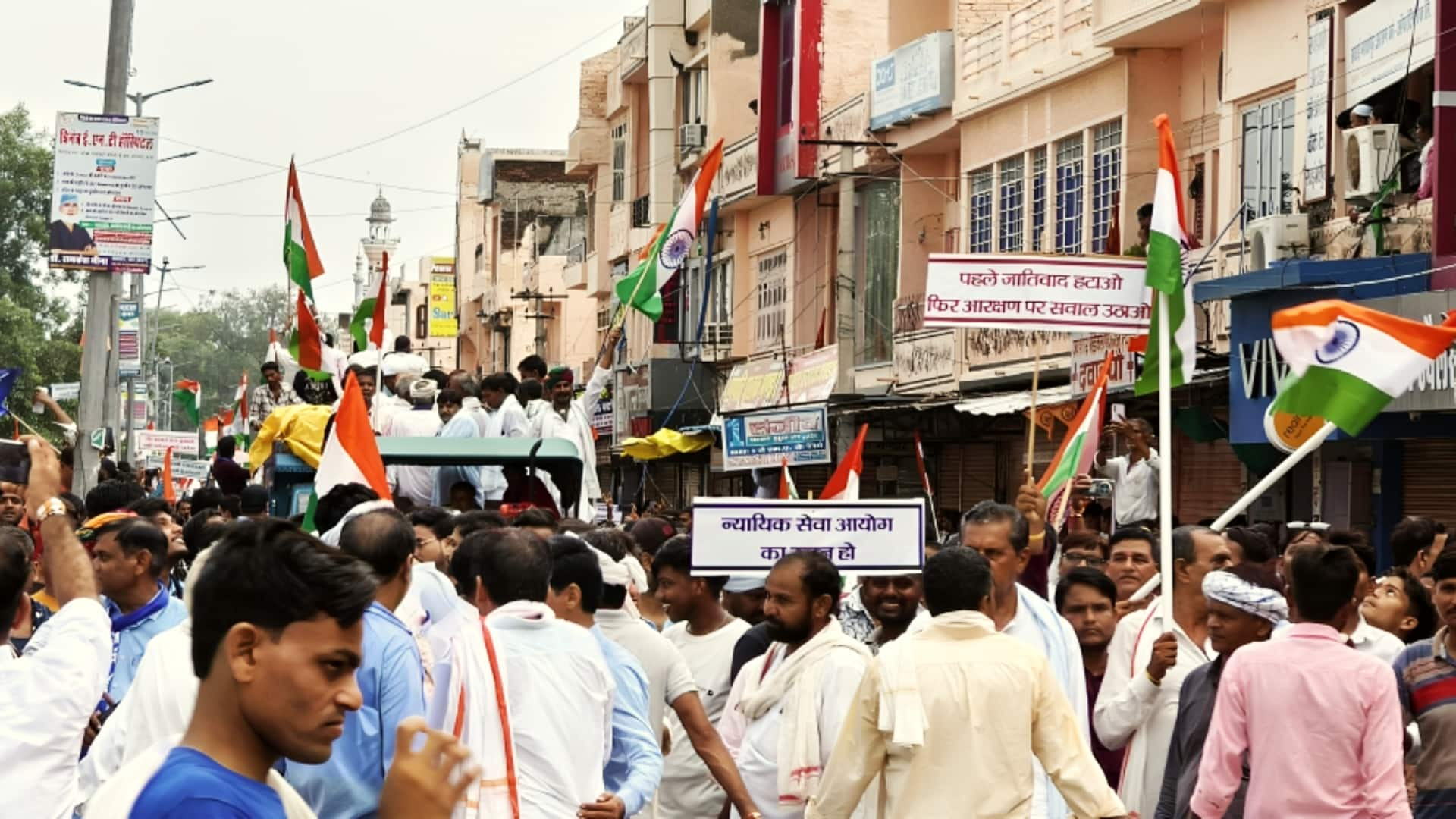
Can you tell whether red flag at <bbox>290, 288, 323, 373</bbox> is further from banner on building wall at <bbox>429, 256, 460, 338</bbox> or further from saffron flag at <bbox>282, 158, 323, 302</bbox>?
banner on building wall at <bbox>429, 256, 460, 338</bbox>

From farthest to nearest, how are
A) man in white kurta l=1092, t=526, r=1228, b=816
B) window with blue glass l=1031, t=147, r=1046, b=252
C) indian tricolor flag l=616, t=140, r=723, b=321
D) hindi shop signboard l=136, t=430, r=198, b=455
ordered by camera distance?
hindi shop signboard l=136, t=430, r=198, b=455 < window with blue glass l=1031, t=147, r=1046, b=252 < indian tricolor flag l=616, t=140, r=723, b=321 < man in white kurta l=1092, t=526, r=1228, b=816

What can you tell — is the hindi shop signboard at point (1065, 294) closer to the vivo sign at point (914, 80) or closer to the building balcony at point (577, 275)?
the vivo sign at point (914, 80)

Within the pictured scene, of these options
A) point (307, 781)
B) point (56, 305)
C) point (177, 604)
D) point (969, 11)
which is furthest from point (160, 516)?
point (56, 305)

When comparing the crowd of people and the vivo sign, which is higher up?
the vivo sign

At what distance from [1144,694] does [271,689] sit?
511 centimetres

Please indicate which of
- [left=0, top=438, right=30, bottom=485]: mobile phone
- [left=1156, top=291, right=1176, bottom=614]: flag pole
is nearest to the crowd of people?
[left=1156, top=291, right=1176, bottom=614]: flag pole

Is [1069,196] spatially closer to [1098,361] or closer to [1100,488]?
[1098,361]

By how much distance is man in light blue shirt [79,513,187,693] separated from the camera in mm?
8320

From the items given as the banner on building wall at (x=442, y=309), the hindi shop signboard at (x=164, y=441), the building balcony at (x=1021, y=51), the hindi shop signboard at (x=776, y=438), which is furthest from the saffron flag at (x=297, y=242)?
the banner on building wall at (x=442, y=309)

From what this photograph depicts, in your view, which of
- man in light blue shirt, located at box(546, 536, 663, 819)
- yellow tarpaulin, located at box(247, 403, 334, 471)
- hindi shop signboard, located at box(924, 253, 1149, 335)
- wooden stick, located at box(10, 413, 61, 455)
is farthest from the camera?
yellow tarpaulin, located at box(247, 403, 334, 471)

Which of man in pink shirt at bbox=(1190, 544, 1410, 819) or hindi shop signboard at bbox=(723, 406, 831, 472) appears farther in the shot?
hindi shop signboard at bbox=(723, 406, 831, 472)

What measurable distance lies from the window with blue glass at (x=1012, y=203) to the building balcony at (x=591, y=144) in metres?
22.6

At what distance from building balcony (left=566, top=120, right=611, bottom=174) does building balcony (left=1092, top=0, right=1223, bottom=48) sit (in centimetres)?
2640

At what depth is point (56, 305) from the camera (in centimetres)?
6975
